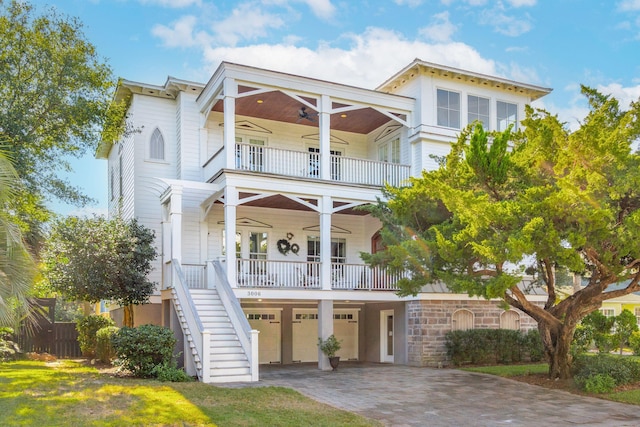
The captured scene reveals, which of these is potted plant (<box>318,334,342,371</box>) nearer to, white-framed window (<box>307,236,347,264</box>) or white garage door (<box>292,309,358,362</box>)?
white garage door (<box>292,309,358,362</box>)

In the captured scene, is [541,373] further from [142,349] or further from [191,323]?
[142,349]

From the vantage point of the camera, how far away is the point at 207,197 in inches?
721

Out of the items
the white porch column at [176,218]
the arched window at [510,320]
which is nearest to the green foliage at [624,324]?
the arched window at [510,320]

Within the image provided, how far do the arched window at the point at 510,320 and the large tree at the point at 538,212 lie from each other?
5.40 metres

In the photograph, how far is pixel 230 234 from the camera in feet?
52.9

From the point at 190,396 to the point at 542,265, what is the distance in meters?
9.66

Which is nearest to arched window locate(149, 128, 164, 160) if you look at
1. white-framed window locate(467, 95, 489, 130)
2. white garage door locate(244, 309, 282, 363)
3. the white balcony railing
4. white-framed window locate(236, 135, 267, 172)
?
the white balcony railing

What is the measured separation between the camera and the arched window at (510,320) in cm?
1966

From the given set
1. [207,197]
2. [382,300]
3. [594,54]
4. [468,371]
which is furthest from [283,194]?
[594,54]

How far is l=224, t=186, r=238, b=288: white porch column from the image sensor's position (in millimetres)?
16047

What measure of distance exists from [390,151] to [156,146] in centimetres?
833

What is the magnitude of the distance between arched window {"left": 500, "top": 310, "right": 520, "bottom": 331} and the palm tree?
15.1 meters

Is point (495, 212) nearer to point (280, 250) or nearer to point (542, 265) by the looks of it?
point (542, 265)

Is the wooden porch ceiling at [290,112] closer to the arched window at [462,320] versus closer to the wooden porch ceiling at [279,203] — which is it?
the wooden porch ceiling at [279,203]
